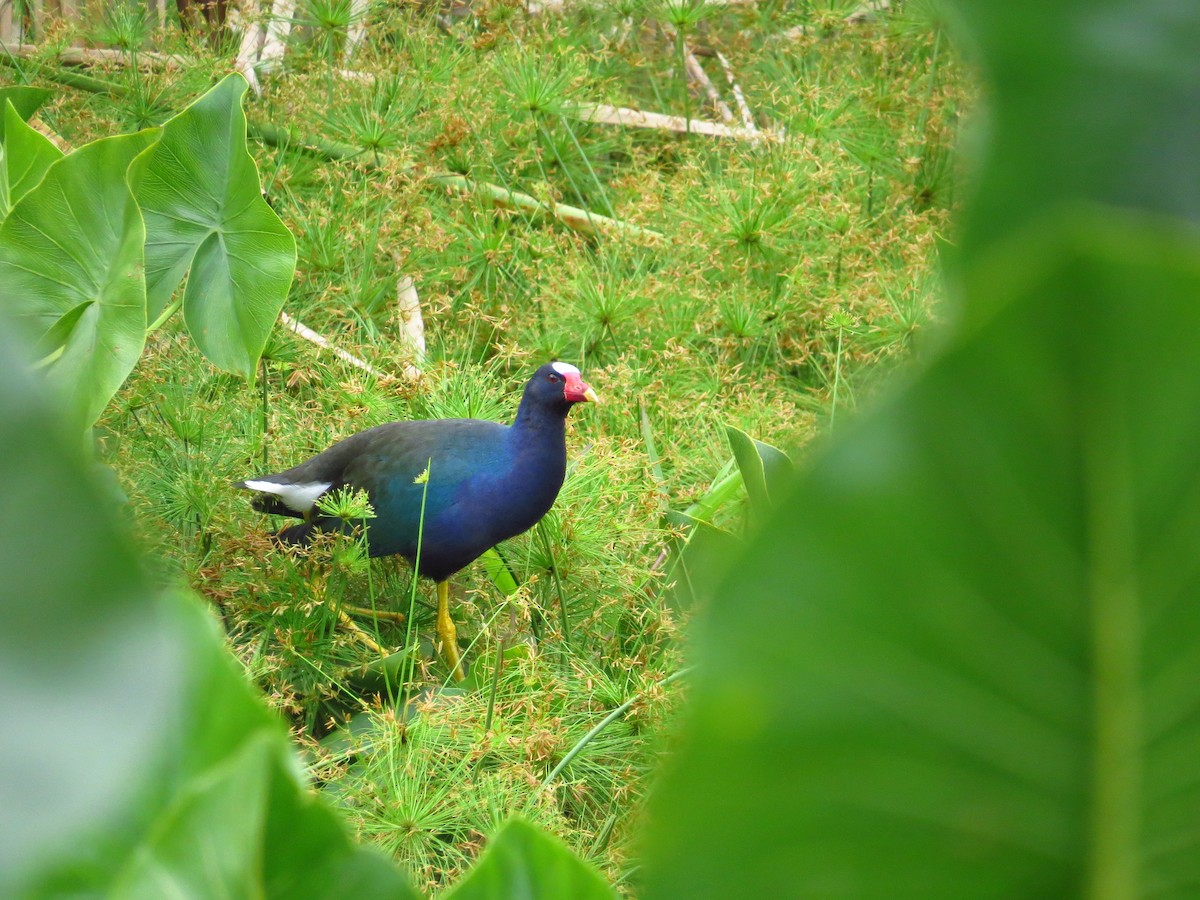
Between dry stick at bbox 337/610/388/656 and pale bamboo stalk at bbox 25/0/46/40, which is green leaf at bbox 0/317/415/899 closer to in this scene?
dry stick at bbox 337/610/388/656

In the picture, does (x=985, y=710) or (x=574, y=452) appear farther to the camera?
(x=574, y=452)

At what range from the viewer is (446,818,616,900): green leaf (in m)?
0.21

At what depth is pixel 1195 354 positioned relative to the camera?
97 millimetres

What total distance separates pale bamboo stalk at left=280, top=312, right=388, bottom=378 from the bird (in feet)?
0.57

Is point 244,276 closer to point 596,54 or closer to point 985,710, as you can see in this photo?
point 985,710

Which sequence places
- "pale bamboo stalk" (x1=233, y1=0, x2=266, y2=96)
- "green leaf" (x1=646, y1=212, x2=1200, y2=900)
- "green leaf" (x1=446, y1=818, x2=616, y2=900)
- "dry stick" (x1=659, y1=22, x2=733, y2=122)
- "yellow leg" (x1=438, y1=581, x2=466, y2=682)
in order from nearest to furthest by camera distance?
"green leaf" (x1=646, y1=212, x2=1200, y2=900), "green leaf" (x1=446, y1=818, x2=616, y2=900), "yellow leg" (x1=438, y1=581, x2=466, y2=682), "pale bamboo stalk" (x1=233, y1=0, x2=266, y2=96), "dry stick" (x1=659, y1=22, x2=733, y2=122)

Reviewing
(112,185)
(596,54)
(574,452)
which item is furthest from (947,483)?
(596,54)

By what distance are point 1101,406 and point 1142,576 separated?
0.8 inches

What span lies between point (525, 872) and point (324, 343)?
1.71m

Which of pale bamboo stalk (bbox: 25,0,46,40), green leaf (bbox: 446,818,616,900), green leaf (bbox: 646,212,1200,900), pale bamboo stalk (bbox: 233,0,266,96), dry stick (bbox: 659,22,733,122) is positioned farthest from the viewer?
dry stick (bbox: 659,22,733,122)

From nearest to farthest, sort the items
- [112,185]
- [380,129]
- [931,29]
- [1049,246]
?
1. [1049,246]
2. [112,185]
3. [380,129]
4. [931,29]

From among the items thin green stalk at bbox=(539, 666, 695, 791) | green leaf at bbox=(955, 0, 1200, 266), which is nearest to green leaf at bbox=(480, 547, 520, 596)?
thin green stalk at bbox=(539, 666, 695, 791)

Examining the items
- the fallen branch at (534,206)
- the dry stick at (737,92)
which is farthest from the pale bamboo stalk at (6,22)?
the dry stick at (737,92)

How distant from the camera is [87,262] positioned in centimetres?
97
